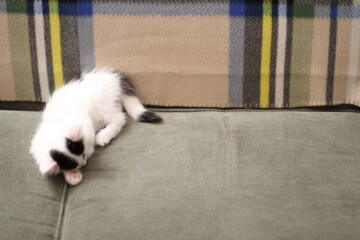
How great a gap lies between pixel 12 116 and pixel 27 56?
190 millimetres

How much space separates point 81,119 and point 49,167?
0.17 meters

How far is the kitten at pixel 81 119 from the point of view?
114cm

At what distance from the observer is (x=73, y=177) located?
1143 mm

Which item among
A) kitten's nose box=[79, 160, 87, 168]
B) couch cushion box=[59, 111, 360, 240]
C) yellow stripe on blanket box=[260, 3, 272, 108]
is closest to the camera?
couch cushion box=[59, 111, 360, 240]

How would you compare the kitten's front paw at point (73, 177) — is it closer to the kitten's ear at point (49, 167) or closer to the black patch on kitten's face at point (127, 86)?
the kitten's ear at point (49, 167)

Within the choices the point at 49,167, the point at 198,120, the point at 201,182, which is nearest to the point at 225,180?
the point at 201,182

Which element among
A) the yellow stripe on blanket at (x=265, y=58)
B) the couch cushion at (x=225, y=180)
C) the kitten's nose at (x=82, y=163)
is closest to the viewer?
the couch cushion at (x=225, y=180)

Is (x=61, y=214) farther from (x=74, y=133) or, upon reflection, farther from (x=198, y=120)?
(x=198, y=120)

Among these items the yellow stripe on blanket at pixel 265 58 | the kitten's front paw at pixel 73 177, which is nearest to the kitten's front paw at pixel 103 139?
the kitten's front paw at pixel 73 177

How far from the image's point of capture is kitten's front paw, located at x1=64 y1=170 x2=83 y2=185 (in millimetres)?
1140

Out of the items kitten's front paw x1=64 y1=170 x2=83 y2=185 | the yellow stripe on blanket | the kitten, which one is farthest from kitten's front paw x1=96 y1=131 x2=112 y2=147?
the yellow stripe on blanket

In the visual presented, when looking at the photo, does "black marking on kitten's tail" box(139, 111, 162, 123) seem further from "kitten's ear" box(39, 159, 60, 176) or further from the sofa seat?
"kitten's ear" box(39, 159, 60, 176)

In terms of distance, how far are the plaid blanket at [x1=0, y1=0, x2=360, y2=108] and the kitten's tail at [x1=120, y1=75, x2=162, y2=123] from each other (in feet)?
0.10

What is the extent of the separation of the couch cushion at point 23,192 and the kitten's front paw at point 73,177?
0.03 m
